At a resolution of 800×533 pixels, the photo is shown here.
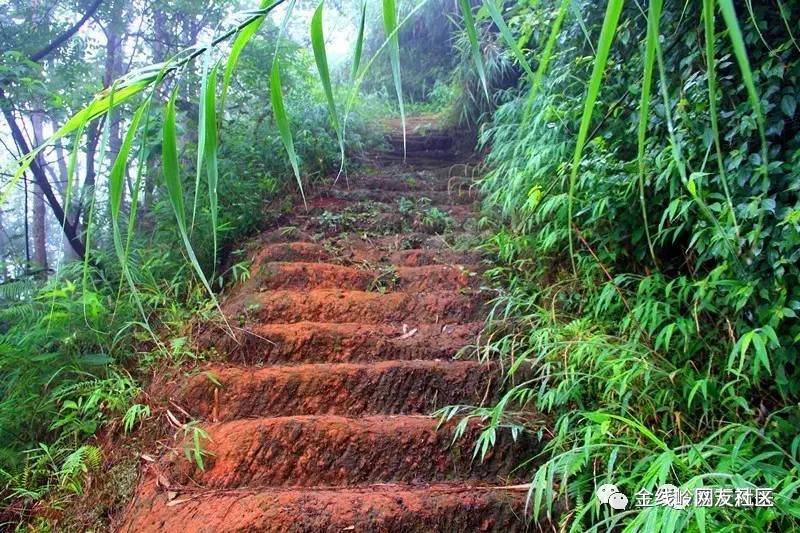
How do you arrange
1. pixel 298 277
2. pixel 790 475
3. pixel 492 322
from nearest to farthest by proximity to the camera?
pixel 790 475 → pixel 492 322 → pixel 298 277

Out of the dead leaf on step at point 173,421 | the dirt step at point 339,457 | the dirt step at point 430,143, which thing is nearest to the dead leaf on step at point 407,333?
the dirt step at point 339,457

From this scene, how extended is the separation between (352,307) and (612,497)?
5.26 ft

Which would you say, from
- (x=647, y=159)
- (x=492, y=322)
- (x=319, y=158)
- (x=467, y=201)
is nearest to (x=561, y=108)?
(x=647, y=159)

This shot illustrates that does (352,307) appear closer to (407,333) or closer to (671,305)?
(407,333)

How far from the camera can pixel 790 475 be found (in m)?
1.32

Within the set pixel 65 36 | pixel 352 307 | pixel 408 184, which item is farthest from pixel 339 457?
pixel 65 36

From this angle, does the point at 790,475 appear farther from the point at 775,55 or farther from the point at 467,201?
the point at 467,201

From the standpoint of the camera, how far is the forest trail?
5.43ft

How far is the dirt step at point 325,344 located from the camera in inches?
93.4

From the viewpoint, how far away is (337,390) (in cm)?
217

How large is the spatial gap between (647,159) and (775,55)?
0.55 meters

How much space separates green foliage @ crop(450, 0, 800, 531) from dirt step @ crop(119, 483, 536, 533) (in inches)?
6.0

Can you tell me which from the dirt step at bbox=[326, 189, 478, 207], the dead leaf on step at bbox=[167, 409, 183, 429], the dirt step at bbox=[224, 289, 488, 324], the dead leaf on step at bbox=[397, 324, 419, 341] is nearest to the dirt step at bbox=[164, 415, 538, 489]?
the dead leaf on step at bbox=[167, 409, 183, 429]

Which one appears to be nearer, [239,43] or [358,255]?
[239,43]
